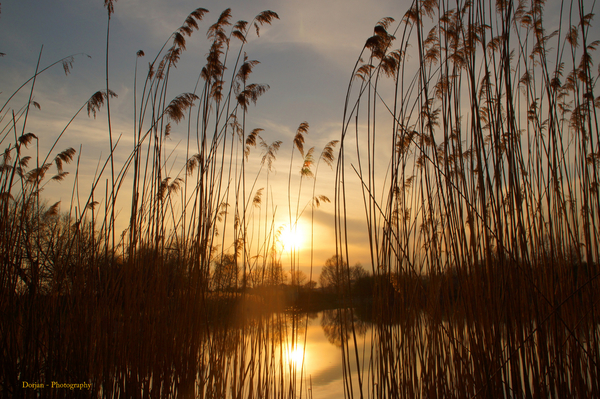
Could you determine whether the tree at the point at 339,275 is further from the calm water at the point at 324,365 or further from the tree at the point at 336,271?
the calm water at the point at 324,365

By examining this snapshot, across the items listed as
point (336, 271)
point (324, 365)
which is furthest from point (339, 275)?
point (324, 365)

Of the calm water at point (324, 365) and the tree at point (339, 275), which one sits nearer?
the tree at point (339, 275)

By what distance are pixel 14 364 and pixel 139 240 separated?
2.86ft

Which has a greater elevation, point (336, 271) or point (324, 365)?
point (336, 271)

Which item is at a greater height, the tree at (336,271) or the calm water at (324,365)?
the tree at (336,271)

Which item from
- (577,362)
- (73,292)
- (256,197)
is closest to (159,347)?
(73,292)

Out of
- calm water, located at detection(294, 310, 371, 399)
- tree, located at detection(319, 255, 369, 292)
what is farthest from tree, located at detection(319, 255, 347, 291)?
calm water, located at detection(294, 310, 371, 399)

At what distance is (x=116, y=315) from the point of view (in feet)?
6.00

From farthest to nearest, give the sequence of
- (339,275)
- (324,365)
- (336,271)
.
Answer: (324,365), (339,275), (336,271)

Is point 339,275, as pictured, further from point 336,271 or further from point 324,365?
point 324,365

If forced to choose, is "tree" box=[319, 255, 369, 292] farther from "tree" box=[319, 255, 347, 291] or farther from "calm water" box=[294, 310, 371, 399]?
"calm water" box=[294, 310, 371, 399]

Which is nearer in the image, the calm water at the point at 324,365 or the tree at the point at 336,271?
the tree at the point at 336,271

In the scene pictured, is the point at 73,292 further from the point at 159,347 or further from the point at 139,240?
the point at 159,347

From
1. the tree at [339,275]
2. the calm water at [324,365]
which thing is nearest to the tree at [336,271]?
the tree at [339,275]
